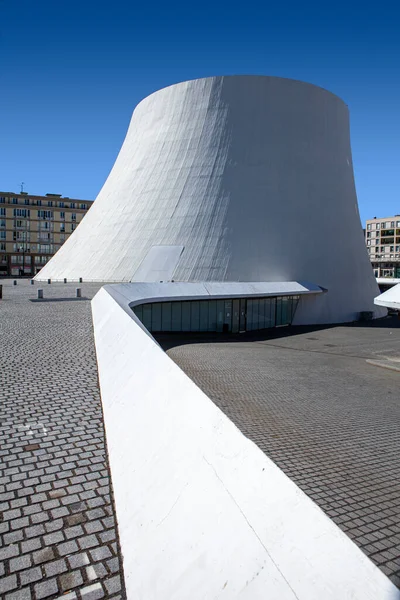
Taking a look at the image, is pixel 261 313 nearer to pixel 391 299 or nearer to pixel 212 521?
pixel 391 299

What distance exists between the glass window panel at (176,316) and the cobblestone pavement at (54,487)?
1227 centimetres

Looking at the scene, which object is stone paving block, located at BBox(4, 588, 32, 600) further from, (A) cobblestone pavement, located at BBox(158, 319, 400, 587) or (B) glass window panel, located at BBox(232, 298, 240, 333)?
(B) glass window panel, located at BBox(232, 298, 240, 333)

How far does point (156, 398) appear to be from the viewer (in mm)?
3625

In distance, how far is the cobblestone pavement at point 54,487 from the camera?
2.33m

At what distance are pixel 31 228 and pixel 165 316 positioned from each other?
44918mm

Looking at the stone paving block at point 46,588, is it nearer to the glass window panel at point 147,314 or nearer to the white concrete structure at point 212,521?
the white concrete structure at point 212,521

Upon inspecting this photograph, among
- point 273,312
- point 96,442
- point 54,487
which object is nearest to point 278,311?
point 273,312

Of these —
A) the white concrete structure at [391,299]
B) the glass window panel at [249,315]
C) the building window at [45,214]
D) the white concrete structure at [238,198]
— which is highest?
the building window at [45,214]

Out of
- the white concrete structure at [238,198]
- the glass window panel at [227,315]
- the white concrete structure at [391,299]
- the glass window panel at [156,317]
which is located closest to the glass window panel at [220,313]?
the glass window panel at [227,315]

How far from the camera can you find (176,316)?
61.9ft

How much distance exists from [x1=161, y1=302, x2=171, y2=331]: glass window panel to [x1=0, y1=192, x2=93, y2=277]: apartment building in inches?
1618

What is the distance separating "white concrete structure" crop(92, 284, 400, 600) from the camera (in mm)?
1565

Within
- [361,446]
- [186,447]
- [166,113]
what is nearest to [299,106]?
[166,113]

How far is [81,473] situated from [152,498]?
0.90 m
